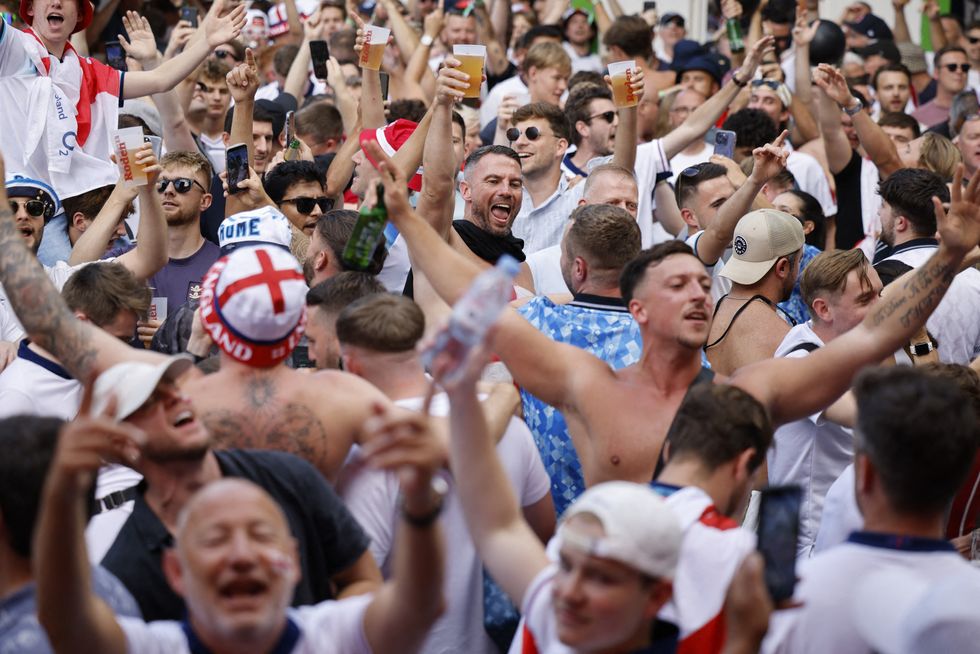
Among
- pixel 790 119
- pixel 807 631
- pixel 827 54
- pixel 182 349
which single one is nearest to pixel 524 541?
pixel 807 631

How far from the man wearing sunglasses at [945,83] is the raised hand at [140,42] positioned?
20.8 feet

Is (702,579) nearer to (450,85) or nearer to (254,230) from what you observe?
(450,85)

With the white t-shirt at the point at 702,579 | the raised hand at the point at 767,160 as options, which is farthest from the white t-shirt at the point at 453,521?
the raised hand at the point at 767,160

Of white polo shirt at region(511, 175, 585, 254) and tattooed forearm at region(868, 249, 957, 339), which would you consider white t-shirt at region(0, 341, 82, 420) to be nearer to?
tattooed forearm at region(868, 249, 957, 339)

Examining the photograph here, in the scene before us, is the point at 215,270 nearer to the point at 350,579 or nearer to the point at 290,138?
the point at 350,579

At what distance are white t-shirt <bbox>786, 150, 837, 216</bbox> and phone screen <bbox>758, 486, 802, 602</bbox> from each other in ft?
21.3

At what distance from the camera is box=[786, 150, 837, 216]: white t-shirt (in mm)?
8984

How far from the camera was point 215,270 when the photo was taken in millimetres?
3857

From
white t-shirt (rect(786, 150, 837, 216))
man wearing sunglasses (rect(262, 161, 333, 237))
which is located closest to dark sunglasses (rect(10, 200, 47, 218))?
man wearing sunglasses (rect(262, 161, 333, 237))

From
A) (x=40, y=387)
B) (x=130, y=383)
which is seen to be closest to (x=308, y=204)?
(x=40, y=387)

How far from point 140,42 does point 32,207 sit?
7.48 ft

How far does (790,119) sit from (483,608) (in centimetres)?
751

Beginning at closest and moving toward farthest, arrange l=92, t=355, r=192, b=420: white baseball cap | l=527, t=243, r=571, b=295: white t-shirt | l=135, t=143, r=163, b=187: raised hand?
1. l=92, t=355, r=192, b=420: white baseball cap
2. l=135, t=143, r=163, b=187: raised hand
3. l=527, t=243, r=571, b=295: white t-shirt

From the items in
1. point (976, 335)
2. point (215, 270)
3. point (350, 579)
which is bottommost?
point (976, 335)
